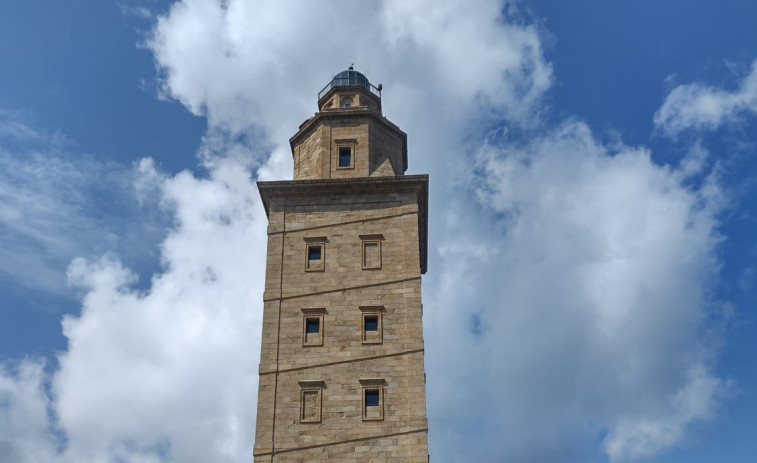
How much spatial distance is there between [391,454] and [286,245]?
8.92 metres

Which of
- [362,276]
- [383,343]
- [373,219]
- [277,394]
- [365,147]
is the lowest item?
[277,394]

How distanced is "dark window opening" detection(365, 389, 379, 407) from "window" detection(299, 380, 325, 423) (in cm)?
158

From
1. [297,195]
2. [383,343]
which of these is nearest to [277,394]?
[383,343]

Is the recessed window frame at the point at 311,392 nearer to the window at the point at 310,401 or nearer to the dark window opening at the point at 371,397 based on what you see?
the window at the point at 310,401

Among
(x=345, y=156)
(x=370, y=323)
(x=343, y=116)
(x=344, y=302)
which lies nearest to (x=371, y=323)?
(x=370, y=323)

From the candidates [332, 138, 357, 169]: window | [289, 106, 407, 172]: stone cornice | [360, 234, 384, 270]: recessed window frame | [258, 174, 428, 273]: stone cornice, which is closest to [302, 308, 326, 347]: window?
[360, 234, 384, 270]: recessed window frame

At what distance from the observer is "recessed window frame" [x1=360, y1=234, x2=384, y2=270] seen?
2919 cm

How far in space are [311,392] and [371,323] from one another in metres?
3.29

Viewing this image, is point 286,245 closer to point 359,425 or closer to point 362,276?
point 362,276

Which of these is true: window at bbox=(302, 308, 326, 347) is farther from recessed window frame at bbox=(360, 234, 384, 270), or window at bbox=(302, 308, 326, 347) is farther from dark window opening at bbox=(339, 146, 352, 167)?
dark window opening at bbox=(339, 146, 352, 167)

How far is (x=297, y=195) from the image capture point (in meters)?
30.8

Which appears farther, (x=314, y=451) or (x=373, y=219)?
(x=373, y=219)

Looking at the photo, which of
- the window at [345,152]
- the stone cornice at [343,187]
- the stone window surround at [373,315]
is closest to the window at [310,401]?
the stone window surround at [373,315]

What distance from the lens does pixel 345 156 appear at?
106 feet
